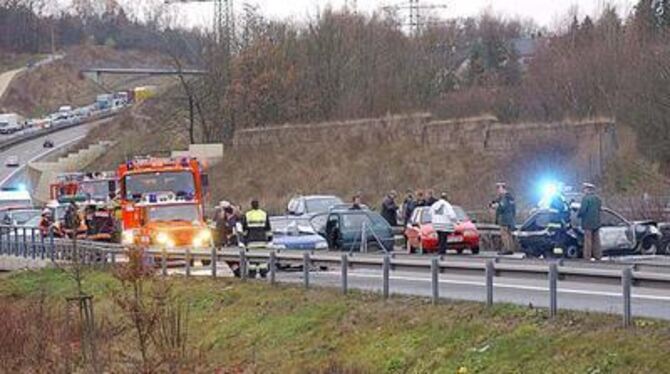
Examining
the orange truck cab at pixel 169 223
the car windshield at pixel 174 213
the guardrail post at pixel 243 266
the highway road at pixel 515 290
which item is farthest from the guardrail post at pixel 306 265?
the car windshield at pixel 174 213

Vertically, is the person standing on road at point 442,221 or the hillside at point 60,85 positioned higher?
the hillside at point 60,85

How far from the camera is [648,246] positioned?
104 feet

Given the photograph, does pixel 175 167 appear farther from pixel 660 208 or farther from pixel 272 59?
pixel 272 59

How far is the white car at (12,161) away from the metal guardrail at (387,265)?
223 feet

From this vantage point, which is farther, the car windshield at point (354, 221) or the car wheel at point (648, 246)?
the car windshield at point (354, 221)

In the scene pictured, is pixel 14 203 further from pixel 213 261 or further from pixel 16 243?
pixel 213 261

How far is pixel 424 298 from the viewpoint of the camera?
2038 cm

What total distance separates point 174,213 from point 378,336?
1510 cm

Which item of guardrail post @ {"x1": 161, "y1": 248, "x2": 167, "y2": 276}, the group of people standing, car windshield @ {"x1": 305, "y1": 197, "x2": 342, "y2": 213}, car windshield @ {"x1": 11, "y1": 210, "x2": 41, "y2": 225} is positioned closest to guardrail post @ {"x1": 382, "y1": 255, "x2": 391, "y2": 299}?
the group of people standing

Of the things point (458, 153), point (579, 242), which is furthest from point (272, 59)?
point (579, 242)

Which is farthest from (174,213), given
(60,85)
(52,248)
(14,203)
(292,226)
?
(60,85)

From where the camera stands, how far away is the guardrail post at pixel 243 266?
2645cm

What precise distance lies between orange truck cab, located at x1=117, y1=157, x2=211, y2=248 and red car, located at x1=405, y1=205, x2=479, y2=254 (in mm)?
5087

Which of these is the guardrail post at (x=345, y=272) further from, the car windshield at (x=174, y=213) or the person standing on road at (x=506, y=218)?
the car windshield at (x=174, y=213)
